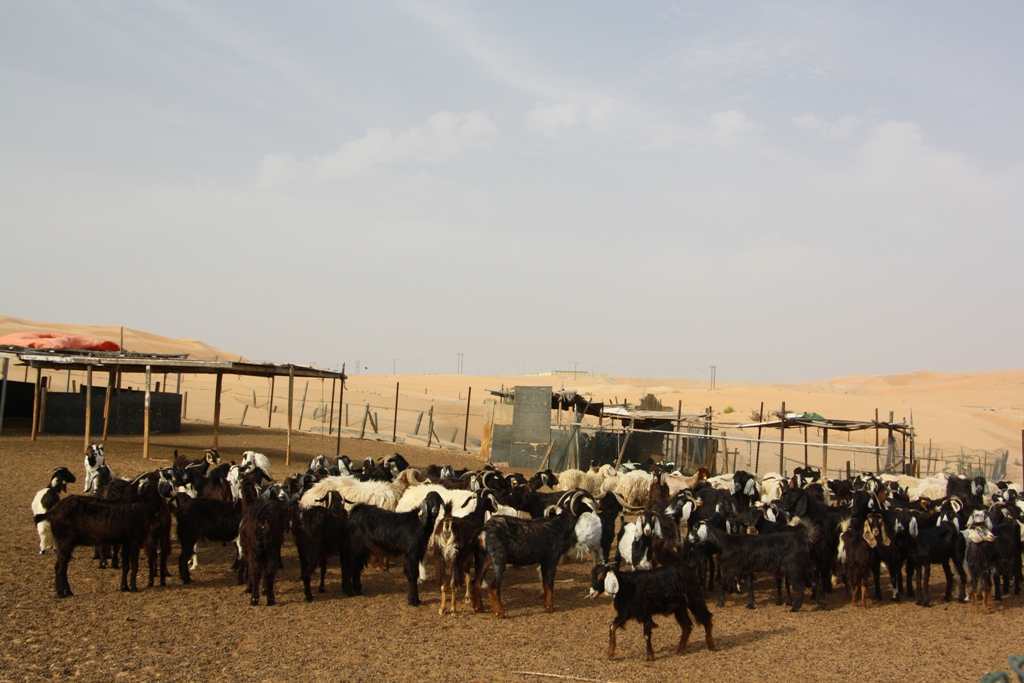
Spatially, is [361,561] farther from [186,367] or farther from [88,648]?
[186,367]

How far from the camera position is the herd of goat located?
32.3 ft

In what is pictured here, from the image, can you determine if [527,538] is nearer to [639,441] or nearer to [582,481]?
[582,481]

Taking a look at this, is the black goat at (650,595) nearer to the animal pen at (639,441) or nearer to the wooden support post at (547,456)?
the animal pen at (639,441)

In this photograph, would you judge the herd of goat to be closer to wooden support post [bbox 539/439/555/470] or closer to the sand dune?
wooden support post [bbox 539/439/555/470]

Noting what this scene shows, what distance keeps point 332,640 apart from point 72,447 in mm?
17275

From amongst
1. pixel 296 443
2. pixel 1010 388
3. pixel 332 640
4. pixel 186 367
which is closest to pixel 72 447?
pixel 186 367

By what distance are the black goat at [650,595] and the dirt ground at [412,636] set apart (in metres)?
0.33

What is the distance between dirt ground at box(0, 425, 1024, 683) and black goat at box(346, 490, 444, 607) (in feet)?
1.33

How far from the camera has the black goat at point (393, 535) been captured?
1030 cm

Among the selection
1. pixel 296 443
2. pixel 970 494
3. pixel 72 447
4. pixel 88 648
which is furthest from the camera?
pixel 296 443

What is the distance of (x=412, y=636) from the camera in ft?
29.2

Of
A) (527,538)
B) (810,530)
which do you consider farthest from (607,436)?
(527,538)

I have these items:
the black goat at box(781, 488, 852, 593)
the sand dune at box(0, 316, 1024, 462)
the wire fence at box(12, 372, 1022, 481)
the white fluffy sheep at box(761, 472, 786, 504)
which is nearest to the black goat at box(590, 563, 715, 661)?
the black goat at box(781, 488, 852, 593)

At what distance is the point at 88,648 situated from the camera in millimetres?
7914
